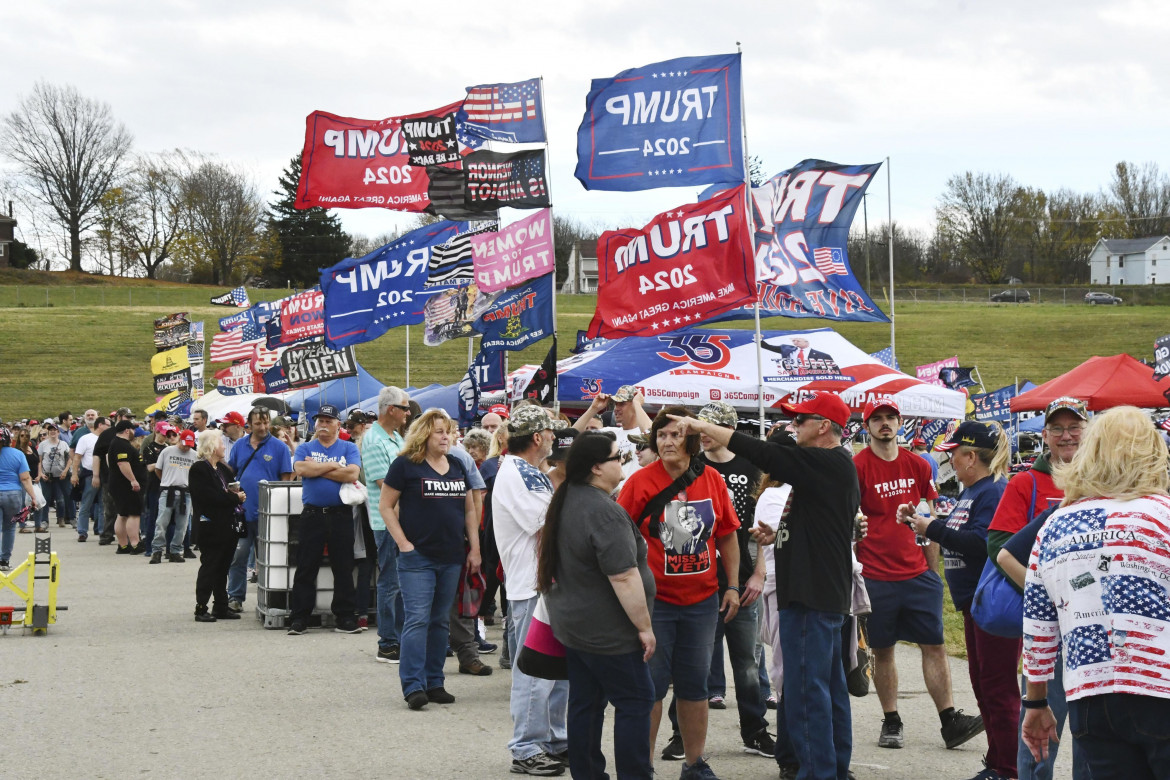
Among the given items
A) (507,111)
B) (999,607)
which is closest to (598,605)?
(999,607)

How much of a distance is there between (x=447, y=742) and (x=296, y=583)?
4058 millimetres

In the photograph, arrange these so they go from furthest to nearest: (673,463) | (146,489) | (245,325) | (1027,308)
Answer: (1027,308)
(245,325)
(146,489)
(673,463)

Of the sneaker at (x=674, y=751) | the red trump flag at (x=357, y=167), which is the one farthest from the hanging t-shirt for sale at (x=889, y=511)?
the red trump flag at (x=357, y=167)

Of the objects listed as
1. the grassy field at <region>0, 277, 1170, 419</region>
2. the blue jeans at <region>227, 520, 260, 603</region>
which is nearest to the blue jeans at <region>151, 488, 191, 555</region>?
the blue jeans at <region>227, 520, 260, 603</region>

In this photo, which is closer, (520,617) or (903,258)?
(520,617)

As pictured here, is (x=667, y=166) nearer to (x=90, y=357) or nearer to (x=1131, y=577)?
(x=1131, y=577)

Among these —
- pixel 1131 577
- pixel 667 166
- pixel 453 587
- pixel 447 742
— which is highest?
pixel 667 166

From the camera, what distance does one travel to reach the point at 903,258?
104062 mm

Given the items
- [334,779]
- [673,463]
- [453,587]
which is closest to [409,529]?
[453,587]

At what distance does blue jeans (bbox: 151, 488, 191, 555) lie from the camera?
1588 cm

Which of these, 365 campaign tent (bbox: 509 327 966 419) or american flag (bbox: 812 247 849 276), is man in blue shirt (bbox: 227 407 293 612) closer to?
365 campaign tent (bbox: 509 327 966 419)

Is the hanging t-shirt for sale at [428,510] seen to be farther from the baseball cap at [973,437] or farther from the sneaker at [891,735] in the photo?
the baseball cap at [973,437]

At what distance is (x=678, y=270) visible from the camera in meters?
11.4

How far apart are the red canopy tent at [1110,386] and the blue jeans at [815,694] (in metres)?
14.9
